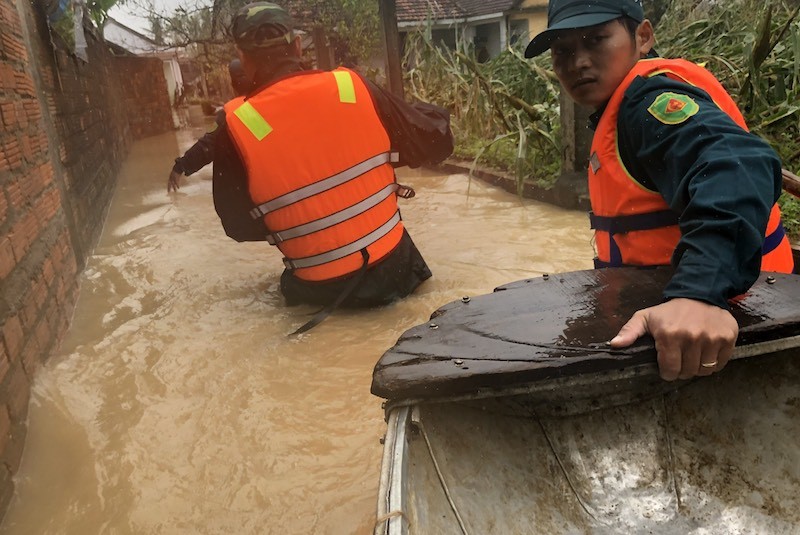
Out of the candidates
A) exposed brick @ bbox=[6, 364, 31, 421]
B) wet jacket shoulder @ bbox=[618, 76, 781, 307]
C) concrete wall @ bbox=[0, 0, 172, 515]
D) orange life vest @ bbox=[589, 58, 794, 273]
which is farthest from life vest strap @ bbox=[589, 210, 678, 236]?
exposed brick @ bbox=[6, 364, 31, 421]

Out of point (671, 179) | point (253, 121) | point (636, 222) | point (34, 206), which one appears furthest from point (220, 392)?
point (671, 179)

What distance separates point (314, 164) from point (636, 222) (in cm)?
192

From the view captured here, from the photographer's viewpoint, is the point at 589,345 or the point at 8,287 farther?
the point at 8,287

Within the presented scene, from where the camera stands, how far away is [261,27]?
316cm

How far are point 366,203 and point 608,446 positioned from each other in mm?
2078

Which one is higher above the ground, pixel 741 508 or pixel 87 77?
pixel 87 77

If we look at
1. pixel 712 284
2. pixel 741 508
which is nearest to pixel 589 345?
pixel 712 284

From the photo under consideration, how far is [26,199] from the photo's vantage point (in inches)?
122

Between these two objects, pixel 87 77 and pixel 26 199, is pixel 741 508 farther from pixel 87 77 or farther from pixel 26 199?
pixel 87 77

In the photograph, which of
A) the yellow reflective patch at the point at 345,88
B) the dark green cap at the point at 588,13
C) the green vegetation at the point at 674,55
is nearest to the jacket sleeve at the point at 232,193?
the yellow reflective patch at the point at 345,88

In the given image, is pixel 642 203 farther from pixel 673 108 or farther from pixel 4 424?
pixel 4 424

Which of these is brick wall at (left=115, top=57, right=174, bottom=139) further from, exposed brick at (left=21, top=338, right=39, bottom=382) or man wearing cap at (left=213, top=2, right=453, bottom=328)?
exposed brick at (left=21, top=338, right=39, bottom=382)

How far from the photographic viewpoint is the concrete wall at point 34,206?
2.42 meters

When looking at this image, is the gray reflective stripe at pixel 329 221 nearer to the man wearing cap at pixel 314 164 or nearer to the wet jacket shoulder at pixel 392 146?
the man wearing cap at pixel 314 164
